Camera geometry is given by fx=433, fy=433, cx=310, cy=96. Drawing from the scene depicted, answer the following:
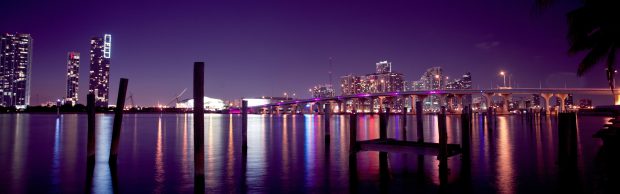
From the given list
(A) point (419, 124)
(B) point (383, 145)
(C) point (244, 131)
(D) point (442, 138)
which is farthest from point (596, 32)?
(C) point (244, 131)

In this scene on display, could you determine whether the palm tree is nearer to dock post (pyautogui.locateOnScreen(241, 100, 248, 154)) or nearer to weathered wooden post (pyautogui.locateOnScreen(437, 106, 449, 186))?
weathered wooden post (pyautogui.locateOnScreen(437, 106, 449, 186))

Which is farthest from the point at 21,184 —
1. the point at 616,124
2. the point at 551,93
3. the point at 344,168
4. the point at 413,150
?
the point at 551,93

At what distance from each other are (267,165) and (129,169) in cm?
429

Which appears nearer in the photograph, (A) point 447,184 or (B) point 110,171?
(A) point 447,184

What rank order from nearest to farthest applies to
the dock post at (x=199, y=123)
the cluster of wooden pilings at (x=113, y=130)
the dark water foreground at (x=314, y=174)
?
the dock post at (x=199, y=123) < the dark water foreground at (x=314, y=174) < the cluster of wooden pilings at (x=113, y=130)

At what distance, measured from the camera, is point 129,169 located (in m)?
13.4

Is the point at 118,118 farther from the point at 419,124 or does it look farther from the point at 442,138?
the point at 419,124

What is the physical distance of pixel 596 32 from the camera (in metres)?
11.5

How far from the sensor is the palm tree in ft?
31.4

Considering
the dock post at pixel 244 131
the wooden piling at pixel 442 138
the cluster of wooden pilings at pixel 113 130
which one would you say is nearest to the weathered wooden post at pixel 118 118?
the cluster of wooden pilings at pixel 113 130

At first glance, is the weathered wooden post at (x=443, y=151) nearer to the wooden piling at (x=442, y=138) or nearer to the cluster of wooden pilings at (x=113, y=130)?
the wooden piling at (x=442, y=138)

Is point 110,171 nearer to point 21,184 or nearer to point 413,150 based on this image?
point 21,184

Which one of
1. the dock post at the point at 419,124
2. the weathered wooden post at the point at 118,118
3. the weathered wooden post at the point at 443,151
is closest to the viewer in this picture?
the weathered wooden post at the point at 443,151

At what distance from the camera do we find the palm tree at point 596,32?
31.4 feet
